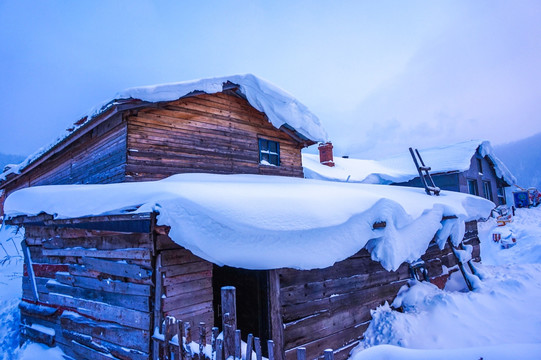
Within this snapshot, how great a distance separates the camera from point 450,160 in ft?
74.1

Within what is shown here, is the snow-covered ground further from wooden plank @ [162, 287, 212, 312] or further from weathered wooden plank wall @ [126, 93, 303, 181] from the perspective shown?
weathered wooden plank wall @ [126, 93, 303, 181]

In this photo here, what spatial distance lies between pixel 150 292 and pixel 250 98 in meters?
6.95

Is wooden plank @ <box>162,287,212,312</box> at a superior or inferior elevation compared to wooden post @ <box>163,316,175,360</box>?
superior

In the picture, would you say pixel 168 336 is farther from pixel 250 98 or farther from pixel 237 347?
pixel 250 98

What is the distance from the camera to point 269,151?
11430 mm

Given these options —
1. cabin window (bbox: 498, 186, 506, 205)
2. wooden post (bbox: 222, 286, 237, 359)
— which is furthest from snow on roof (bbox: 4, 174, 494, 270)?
cabin window (bbox: 498, 186, 506, 205)

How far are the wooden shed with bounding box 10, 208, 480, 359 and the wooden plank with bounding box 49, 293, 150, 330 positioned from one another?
2 cm

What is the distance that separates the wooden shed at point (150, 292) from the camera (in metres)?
4.64

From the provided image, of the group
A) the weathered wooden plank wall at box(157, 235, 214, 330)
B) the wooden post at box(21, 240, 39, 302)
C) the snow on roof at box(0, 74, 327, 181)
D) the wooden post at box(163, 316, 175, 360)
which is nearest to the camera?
the wooden post at box(163, 316, 175, 360)

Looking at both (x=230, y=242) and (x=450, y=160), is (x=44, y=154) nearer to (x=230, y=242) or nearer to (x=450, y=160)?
(x=230, y=242)

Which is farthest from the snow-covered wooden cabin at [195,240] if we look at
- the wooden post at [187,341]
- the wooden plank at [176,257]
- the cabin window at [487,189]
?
the cabin window at [487,189]

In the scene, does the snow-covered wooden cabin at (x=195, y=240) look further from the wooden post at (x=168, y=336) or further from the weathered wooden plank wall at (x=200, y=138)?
the wooden post at (x=168, y=336)

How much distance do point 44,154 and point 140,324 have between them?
31.5 ft

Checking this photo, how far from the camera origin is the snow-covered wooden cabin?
156 inches
